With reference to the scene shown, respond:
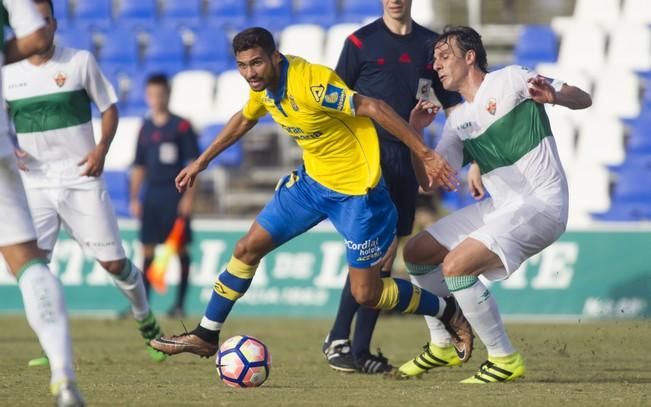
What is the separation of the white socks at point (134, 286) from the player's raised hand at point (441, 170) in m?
3.33

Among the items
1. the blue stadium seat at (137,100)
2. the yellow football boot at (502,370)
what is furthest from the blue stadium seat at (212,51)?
the yellow football boot at (502,370)

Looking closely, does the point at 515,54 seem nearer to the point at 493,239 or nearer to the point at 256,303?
the point at 256,303

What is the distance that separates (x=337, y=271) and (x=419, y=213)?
1359 mm

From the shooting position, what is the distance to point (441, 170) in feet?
23.2

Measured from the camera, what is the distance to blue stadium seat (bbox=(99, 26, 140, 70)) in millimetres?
20953

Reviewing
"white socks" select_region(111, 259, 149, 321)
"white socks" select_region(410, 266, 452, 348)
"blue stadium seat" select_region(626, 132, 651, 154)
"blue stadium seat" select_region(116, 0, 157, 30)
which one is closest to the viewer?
"white socks" select_region(410, 266, 452, 348)

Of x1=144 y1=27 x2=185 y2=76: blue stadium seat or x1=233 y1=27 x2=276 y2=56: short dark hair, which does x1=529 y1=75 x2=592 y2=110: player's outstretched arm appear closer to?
x1=233 y1=27 x2=276 y2=56: short dark hair

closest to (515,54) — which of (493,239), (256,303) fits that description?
(256,303)

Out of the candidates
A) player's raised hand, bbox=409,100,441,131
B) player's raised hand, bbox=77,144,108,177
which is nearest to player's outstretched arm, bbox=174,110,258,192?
player's raised hand, bbox=77,144,108,177

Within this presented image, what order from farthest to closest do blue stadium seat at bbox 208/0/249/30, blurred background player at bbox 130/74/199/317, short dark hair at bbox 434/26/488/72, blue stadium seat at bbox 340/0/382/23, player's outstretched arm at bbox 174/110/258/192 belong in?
blue stadium seat at bbox 208/0/249/30 → blue stadium seat at bbox 340/0/382/23 → blurred background player at bbox 130/74/199/317 → player's outstretched arm at bbox 174/110/258/192 → short dark hair at bbox 434/26/488/72

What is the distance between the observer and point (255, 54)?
763cm

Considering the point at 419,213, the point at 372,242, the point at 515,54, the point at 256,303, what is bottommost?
the point at 256,303

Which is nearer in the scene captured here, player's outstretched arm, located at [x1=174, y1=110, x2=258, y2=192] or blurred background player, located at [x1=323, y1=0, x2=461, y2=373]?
player's outstretched arm, located at [x1=174, y1=110, x2=258, y2=192]

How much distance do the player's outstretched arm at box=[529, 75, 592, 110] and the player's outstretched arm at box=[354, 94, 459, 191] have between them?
88 centimetres
